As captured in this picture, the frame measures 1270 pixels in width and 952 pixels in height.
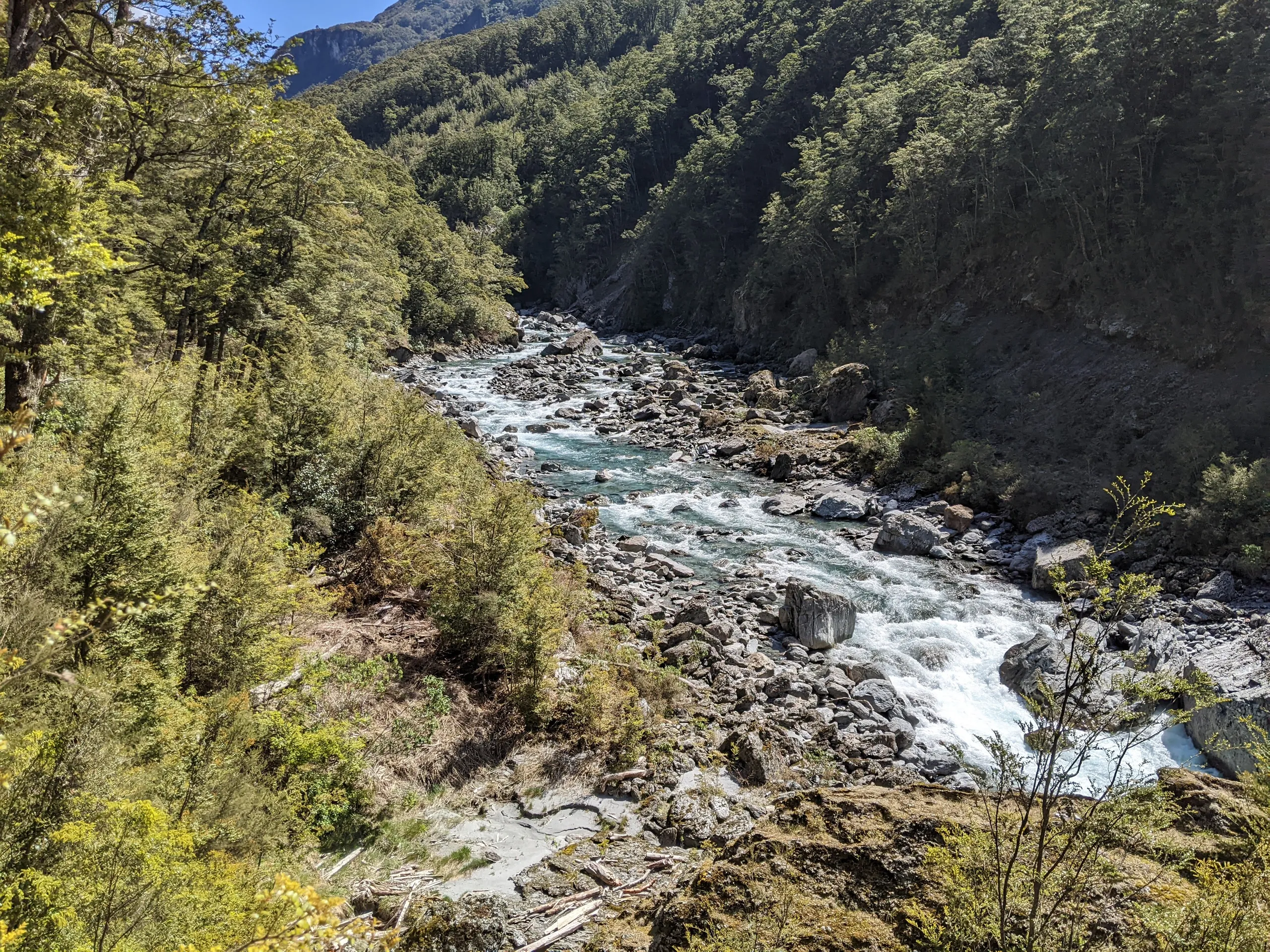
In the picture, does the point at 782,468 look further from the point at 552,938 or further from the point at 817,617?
the point at 552,938

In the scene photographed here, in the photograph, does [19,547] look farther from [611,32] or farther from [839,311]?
[611,32]

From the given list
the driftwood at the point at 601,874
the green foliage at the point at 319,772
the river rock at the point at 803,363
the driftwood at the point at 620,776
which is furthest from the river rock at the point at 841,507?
the green foliage at the point at 319,772

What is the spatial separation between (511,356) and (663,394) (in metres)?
15.6

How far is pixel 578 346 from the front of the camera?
44.4 meters

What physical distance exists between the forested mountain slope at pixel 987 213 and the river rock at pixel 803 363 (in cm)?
115

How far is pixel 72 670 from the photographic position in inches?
189

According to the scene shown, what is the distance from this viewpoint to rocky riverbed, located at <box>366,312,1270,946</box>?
344 inches

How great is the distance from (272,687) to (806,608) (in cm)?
931

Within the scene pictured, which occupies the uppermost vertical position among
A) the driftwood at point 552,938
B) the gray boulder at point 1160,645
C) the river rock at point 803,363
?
the river rock at point 803,363

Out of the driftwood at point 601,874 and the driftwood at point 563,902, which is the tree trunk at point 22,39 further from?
the driftwood at point 601,874

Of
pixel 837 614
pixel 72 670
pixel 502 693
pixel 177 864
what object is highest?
pixel 72 670

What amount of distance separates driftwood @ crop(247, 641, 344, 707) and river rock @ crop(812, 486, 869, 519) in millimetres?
15789

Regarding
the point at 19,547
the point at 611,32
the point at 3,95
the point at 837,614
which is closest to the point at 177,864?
the point at 19,547

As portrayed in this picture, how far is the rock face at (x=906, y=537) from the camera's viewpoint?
17.3 meters
